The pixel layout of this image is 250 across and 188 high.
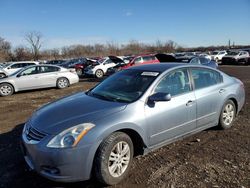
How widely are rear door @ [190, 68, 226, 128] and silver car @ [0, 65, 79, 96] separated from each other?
10138 millimetres

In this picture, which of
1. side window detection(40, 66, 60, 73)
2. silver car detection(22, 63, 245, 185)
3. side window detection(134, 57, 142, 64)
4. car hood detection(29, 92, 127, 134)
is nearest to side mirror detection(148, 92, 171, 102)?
silver car detection(22, 63, 245, 185)

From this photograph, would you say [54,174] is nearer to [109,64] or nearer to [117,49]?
[109,64]

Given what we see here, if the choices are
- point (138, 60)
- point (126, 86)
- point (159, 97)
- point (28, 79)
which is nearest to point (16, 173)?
point (126, 86)

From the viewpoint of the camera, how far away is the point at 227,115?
19.2 ft

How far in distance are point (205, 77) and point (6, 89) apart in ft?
34.2

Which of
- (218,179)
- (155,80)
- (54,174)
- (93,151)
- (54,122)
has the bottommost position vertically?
(218,179)

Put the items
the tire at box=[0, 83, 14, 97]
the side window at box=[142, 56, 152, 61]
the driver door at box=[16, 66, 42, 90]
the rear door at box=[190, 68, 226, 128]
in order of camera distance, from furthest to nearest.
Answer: the side window at box=[142, 56, 152, 61] < the driver door at box=[16, 66, 42, 90] < the tire at box=[0, 83, 14, 97] < the rear door at box=[190, 68, 226, 128]

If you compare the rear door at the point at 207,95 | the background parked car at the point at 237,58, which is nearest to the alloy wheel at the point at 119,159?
the rear door at the point at 207,95

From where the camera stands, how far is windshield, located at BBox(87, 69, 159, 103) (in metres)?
4.39

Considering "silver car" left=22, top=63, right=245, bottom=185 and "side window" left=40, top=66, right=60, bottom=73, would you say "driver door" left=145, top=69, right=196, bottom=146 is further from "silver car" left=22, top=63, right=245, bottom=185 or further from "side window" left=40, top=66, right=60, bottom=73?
"side window" left=40, top=66, right=60, bottom=73

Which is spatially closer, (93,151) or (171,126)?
(93,151)

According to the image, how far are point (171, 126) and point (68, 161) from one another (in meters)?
1.81

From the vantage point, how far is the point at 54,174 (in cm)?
348

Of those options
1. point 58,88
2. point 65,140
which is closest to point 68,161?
point 65,140
